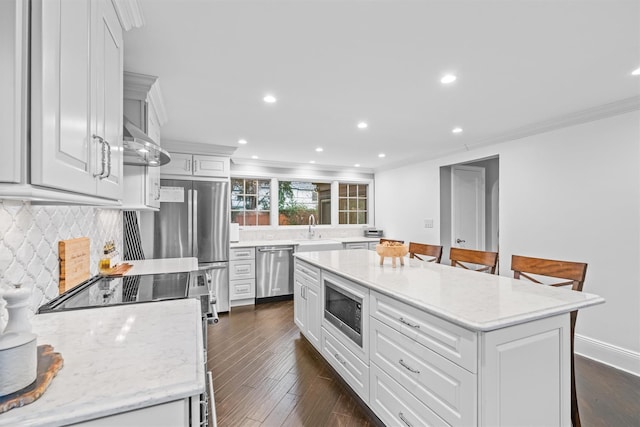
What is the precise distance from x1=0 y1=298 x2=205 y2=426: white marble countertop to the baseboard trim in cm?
356

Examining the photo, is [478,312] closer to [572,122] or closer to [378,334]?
[378,334]

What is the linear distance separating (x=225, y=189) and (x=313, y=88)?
2414 mm

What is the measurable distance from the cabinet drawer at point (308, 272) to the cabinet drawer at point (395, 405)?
3.29 feet

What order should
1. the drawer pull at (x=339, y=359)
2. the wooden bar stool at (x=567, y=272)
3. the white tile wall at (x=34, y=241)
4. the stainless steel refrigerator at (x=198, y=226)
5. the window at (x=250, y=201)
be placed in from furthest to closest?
1. the window at (x=250, y=201)
2. the stainless steel refrigerator at (x=198, y=226)
3. the drawer pull at (x=339, y=359)
4. the wooden bar stool at (x=567, y=272)
5. the white tile wall at (x=34, y=241)

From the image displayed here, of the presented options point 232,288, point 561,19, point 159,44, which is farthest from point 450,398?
point 232,288

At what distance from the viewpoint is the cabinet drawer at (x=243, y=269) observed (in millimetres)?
4410

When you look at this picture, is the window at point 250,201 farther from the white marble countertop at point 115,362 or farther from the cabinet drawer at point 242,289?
the white marble countertop at point 115,362

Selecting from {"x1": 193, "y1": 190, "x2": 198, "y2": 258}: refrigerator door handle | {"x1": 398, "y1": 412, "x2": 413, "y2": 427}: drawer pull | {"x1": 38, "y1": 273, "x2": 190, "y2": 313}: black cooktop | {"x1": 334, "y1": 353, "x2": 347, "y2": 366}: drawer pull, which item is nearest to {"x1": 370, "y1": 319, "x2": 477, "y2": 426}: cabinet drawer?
{"x1": 398, "y1": 412, "x2": 413, "y2": 427}: drawer pull

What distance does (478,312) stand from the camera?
4.32 ft

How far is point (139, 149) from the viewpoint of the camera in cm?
170

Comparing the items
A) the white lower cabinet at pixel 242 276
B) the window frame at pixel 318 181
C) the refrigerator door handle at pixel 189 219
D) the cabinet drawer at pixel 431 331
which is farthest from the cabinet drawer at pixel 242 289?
the cabinet drawer at pixel 431 331

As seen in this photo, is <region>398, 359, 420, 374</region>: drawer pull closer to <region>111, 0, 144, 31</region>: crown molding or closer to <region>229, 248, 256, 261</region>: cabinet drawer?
<region>111, 0, 144, 31</region>: crown molding

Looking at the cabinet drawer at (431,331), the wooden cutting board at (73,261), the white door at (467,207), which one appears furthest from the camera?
the white door at (467,207)

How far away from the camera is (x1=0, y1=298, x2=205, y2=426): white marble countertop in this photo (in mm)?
687
